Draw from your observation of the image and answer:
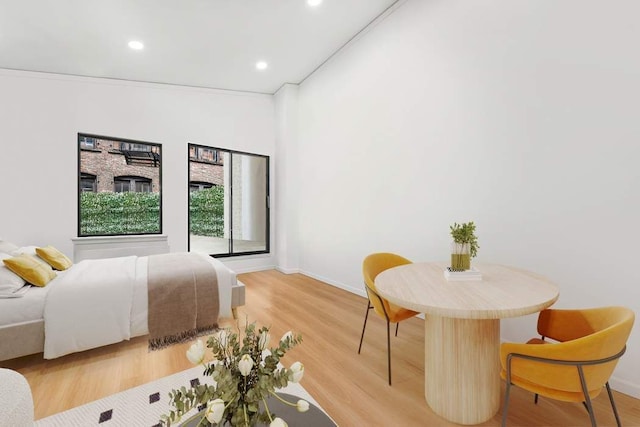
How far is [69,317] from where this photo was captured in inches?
91.9

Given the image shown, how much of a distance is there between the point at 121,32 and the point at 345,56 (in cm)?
282

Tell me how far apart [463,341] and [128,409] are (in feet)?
6.63

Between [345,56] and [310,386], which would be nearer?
[310,386]

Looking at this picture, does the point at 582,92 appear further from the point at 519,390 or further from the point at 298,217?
the point at 298,217

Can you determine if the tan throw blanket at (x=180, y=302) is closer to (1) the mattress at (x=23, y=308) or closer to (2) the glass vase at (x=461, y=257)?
(1) the mattress at (x=23, y=308)

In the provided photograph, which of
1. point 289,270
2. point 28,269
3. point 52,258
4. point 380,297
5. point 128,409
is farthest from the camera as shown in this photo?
point 289,270

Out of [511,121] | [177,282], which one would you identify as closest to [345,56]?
[511,121]

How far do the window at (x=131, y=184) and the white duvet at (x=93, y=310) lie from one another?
99.4 inches

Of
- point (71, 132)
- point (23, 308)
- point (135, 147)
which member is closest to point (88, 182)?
point (71, 132)

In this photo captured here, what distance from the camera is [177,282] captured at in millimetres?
2822

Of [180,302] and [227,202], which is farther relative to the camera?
[227,202]

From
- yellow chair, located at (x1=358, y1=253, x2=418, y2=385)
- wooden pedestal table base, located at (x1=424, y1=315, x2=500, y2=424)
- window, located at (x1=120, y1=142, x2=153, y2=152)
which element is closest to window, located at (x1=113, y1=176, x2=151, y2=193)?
window, located at (x1=120, y1=142, x2=153, y2=152)

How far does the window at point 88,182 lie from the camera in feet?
14.9

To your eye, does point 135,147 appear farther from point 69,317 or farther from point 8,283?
point 69,317
